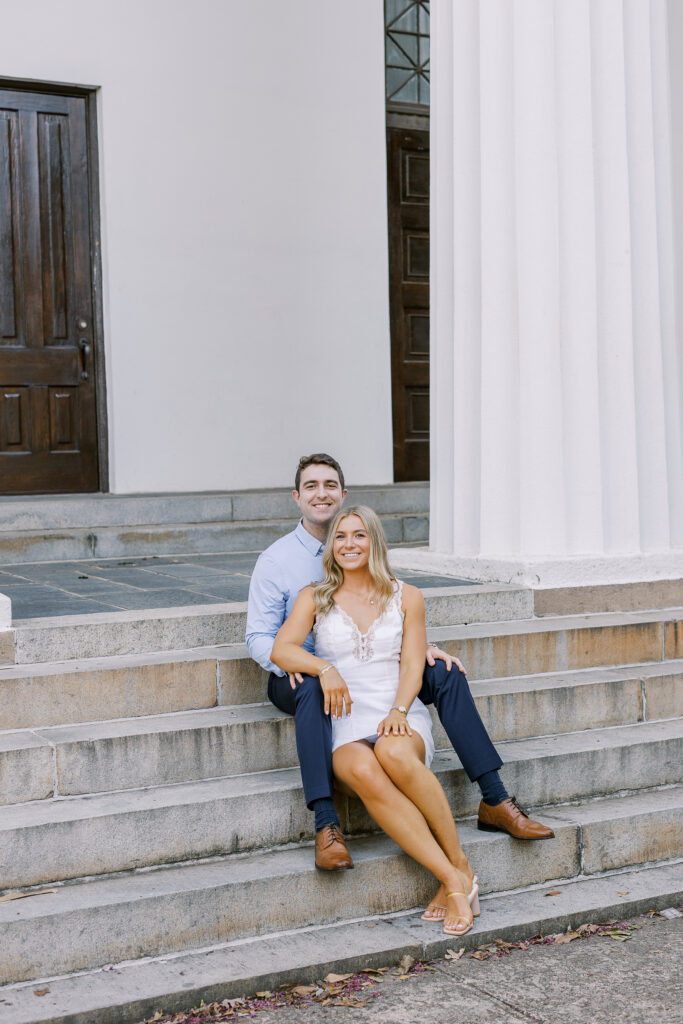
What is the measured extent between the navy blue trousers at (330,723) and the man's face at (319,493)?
57 centimetres

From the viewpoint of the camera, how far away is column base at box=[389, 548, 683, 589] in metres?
5.54

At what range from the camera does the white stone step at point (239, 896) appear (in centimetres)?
330

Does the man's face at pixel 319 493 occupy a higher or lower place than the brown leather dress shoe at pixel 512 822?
higher

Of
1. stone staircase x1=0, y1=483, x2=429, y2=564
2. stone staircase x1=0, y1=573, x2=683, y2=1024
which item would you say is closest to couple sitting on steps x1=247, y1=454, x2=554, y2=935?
stone staircase x1=0, y1=573, x2=683, y2=1024

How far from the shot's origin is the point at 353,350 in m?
9.16

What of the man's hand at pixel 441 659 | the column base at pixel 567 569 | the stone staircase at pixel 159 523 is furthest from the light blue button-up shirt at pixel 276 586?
the stone staircase at pixel 159 523

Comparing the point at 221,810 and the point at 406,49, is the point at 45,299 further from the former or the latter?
the point at 221,810

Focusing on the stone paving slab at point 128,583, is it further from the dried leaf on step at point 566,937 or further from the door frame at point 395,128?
the door frame at point 395,128

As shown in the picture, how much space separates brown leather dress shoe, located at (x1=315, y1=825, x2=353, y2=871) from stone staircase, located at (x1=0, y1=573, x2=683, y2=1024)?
0.05 meters

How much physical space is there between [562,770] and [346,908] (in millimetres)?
1078

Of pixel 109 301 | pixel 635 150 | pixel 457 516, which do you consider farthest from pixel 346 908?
pixel 109 301

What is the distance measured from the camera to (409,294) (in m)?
9.57

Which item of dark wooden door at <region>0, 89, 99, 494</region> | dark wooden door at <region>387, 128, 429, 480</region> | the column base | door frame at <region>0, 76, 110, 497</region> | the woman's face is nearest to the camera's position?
the woman's face

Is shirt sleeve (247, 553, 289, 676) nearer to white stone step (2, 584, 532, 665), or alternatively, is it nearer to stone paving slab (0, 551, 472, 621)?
white stone step (2, 584, 532, 665)
